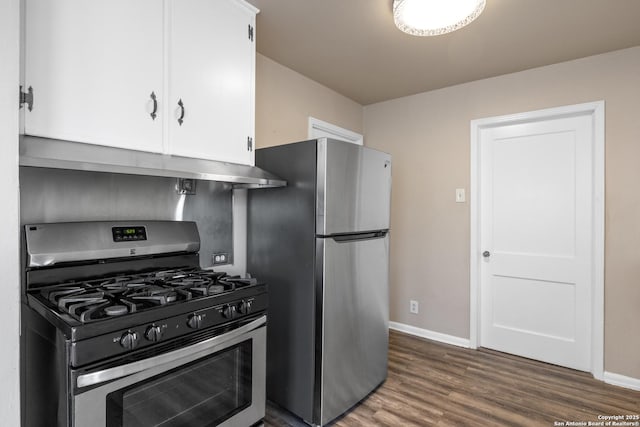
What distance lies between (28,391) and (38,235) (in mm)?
621

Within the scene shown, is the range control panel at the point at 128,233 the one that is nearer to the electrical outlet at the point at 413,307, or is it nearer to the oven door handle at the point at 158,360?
the oven door handle at the point at 158,360

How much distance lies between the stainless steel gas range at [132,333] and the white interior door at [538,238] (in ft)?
7.77

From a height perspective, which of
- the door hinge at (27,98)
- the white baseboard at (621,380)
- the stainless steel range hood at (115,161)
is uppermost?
the door hinge at (27,98)

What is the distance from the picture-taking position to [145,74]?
1.41m

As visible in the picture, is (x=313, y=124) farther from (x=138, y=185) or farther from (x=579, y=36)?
(x=579, y=36)

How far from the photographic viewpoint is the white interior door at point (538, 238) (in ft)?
8.64

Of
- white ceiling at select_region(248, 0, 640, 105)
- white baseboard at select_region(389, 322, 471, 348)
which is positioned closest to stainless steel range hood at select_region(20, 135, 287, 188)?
white ceiling at select_region(248, 0, 640, 105)

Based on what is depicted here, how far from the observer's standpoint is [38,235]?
1.37m

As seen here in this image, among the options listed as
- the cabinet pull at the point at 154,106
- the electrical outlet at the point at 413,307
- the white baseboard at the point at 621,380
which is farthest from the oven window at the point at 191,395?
the white baseboard at the point at 621,380

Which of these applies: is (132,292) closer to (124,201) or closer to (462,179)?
(124,201)

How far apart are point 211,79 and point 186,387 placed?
1421 millimetres

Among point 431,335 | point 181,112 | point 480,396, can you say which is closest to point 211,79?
point 181,112

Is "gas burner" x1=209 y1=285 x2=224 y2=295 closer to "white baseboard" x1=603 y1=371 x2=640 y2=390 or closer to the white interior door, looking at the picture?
the white interior door

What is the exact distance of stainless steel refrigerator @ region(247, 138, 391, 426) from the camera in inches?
73.2
